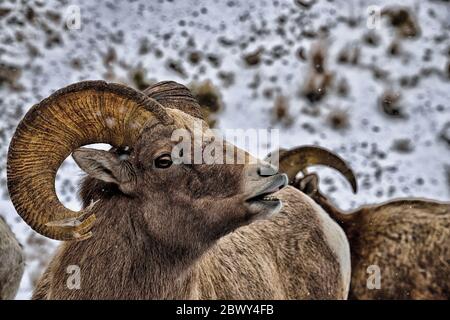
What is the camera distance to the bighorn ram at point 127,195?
4062 millimetres

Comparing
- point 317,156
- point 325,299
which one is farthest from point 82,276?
point 317,156

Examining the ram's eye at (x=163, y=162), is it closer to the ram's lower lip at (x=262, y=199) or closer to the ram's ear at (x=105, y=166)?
the ram's ear at (x=105, y=166)

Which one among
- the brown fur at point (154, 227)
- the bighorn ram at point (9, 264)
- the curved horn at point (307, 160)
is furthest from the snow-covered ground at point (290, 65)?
the brown fur at point (154, 227)

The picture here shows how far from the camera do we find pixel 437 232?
7516 mm

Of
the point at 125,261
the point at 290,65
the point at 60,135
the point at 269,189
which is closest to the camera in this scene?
the point at 269,189

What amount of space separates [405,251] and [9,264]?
390 centimetres

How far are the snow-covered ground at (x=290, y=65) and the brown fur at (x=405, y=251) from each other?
3092mm

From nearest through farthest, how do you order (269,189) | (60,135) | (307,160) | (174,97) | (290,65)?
(269,189), (60,135), (174,97), (307,160), (290,65)

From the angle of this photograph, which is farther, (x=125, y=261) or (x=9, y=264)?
(x=9, y=264)

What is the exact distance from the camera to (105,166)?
13.9 ft

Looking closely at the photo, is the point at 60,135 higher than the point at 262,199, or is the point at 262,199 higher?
the point at 60,135

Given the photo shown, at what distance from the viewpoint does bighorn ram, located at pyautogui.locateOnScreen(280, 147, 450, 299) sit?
295 inches

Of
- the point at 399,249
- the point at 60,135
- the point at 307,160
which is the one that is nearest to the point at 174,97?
the point at 60,135

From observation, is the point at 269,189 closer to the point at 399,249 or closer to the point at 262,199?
the point at 262,199
